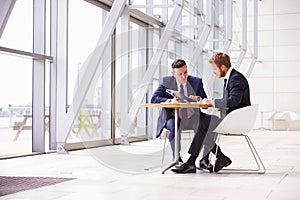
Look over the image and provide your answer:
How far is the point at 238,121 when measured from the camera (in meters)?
4.92

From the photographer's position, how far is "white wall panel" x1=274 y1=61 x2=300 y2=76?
16.9m

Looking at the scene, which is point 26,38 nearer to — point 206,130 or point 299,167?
point 206,130

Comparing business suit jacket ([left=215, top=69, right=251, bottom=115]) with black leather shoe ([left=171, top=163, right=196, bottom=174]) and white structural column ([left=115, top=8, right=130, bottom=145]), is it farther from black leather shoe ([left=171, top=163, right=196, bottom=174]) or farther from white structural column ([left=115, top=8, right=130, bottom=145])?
white structural column ([left=115, top=8, right=130, bottom=145])

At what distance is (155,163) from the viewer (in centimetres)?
597

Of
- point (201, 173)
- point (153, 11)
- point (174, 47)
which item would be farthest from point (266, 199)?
point (174, 47)

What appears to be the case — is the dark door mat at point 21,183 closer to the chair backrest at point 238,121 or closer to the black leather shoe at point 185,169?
the black leather shoe at point 185,169

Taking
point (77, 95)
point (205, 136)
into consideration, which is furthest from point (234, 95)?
point (77, 95)

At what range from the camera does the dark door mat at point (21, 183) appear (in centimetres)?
397

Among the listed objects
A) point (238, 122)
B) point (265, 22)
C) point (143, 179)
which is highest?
point (265, 22)

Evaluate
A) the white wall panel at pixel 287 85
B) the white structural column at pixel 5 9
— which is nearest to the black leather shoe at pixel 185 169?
the white structural column at pixel 5 9

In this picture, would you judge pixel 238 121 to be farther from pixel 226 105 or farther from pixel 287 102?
pixel 287 102

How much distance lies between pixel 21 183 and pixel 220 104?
5.84ft

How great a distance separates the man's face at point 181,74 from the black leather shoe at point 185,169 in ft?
2.52

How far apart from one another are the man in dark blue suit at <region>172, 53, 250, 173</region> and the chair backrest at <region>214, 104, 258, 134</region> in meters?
0.09
